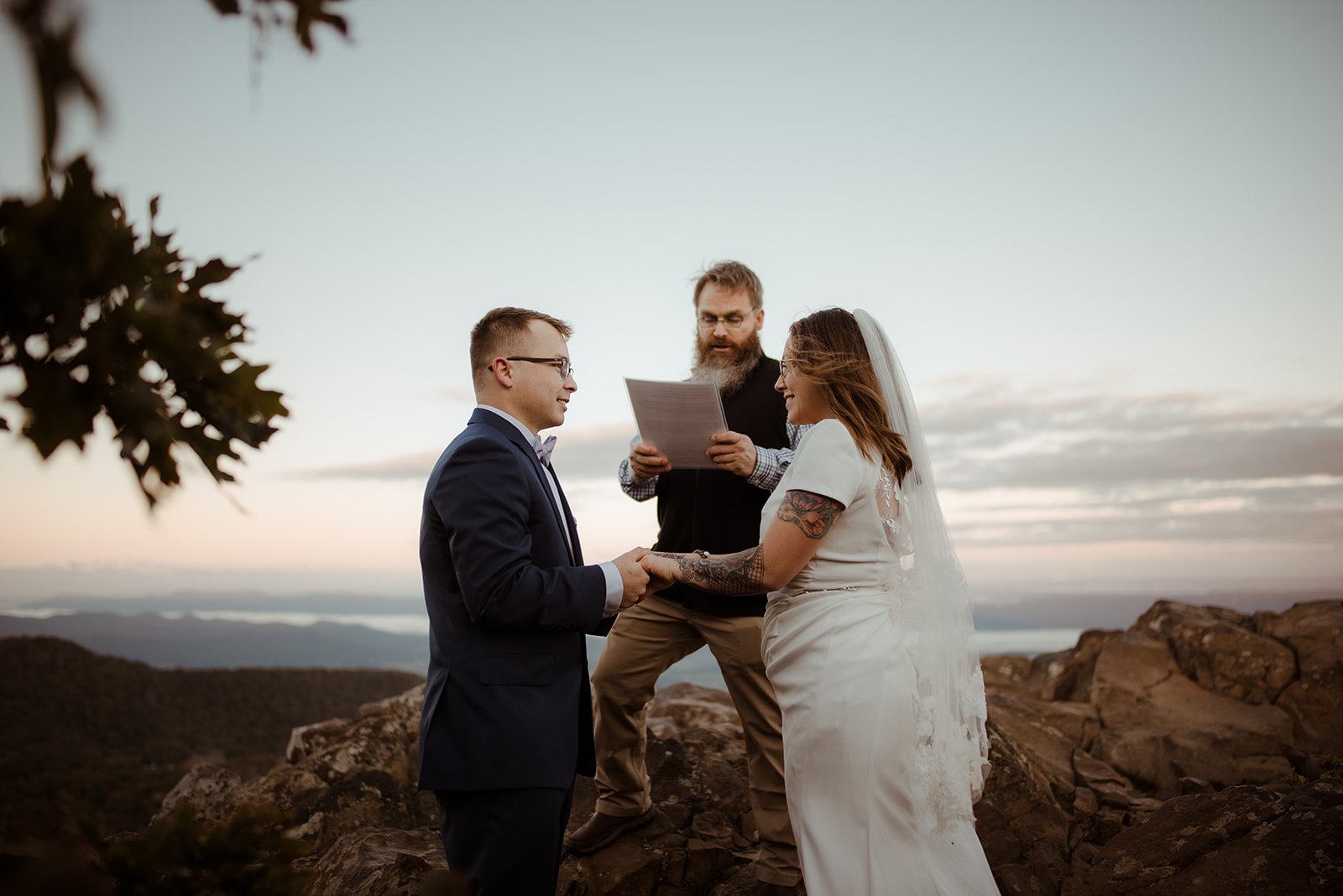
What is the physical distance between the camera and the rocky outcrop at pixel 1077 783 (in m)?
4.23

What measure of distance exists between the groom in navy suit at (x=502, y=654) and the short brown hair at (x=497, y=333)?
33 cm

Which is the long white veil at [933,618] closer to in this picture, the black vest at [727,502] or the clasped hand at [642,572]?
the clasped hand at [642,572]

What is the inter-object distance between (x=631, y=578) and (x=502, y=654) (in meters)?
0.58

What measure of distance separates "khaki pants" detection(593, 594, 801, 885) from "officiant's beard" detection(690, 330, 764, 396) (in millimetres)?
1352

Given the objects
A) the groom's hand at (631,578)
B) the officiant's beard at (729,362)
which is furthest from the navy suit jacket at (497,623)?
the officiant's beard at (729,362)

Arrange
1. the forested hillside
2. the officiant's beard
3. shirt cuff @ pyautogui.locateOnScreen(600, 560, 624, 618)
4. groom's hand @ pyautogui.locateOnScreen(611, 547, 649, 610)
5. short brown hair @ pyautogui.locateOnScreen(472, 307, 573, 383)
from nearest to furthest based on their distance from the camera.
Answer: shirt cuff @ pyautogui.locateOnScreen(600, 560, 624, 618), groom's hand @ pyautogui.locateOnScreen(611, 547, 649, 610), short brown hair @ pyautogui.locateOnScreen(472, 307, 573, 383), the officiant's beard, the forested hillside

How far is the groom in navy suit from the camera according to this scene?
302cm

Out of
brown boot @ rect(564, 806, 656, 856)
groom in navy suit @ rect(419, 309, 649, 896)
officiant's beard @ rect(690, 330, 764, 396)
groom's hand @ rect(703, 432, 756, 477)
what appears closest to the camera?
groom in navy suit @ rect(419, 309, 649, 896)

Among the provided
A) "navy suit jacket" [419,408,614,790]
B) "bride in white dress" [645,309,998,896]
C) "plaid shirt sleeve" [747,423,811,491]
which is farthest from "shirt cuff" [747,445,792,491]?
"navy suit jacket" [419,408,614,790]

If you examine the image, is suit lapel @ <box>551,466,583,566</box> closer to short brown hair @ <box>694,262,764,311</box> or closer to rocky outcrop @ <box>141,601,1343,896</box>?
rocky outcrop @ <box>141,601,1343,896</box>

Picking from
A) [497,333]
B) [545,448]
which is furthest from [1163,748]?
[497,333]

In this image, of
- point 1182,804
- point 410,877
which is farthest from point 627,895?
point 1182,804

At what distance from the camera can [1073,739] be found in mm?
7797

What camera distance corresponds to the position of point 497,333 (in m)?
3.63
